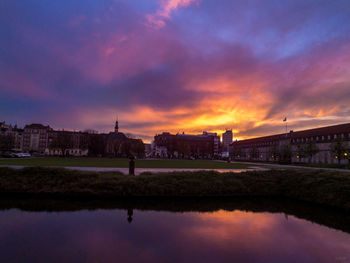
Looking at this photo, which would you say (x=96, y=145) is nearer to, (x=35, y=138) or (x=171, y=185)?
(x=35, y=138)

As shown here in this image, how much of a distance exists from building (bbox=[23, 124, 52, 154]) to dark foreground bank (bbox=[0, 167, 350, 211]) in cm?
13711

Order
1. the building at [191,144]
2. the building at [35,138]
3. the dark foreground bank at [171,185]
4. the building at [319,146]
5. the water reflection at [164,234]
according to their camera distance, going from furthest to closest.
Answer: the building at [191,144] < the building at [35,138] < the building at [319,146] < the dark foreground bank at [171,185] < the water reflection at [164,234]

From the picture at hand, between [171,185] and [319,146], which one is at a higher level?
[319,146]

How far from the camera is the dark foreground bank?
44.9ft

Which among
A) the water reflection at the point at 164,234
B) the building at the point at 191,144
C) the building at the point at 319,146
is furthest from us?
the building at the point at 191,144

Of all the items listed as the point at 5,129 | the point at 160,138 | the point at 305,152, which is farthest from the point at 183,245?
the point at 5,129

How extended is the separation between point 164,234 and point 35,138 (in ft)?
498

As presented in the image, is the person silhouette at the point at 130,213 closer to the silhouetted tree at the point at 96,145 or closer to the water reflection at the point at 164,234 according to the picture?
the water reflection at the point at 164,234

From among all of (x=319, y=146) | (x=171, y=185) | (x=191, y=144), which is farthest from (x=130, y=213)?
(x=191, y=144)

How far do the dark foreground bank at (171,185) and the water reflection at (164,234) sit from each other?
6.15 feet

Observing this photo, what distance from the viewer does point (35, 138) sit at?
429ft

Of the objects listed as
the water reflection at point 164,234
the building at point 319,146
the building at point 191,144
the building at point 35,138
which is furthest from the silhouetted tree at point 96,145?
the water reflection at point 164,234

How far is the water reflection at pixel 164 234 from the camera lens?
6355mm

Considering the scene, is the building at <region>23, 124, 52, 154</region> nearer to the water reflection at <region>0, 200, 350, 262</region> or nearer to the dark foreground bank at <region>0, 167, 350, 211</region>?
the dark foreground bank at <region>0, 167, 350, 211</region>
